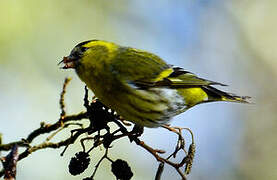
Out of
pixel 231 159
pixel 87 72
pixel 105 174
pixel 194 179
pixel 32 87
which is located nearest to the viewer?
pixel 87 72

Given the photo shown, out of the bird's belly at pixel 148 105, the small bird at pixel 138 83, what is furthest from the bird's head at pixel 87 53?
the bird's belly at pixel 148 105

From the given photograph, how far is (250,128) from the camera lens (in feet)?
15.3

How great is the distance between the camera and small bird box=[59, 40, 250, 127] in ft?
7.49

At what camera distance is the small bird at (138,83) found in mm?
2282

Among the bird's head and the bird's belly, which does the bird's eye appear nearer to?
the bird's head

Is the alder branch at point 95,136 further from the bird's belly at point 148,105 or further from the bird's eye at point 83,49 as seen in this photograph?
the bird's eye at point 83,49

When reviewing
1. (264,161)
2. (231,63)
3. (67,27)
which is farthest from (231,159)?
(67,27)

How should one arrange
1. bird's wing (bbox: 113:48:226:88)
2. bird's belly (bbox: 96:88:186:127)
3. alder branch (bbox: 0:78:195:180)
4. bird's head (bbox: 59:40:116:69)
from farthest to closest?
bird's wing (bbox: 113:48:226:88)
bird's head (bbox: 59:40:116:69)
bird's belly (bbox: 96:88:186:127)
alder branch (bbox: 0:78:195:180)

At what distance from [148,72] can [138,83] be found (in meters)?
0.11

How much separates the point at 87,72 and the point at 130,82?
227mm

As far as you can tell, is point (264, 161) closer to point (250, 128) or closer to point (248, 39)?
point (250, 128)

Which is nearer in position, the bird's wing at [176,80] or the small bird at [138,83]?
the small bird at [138,83]

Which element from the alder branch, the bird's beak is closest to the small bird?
the bird's beak

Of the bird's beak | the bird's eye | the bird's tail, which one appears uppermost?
the bird's eye
